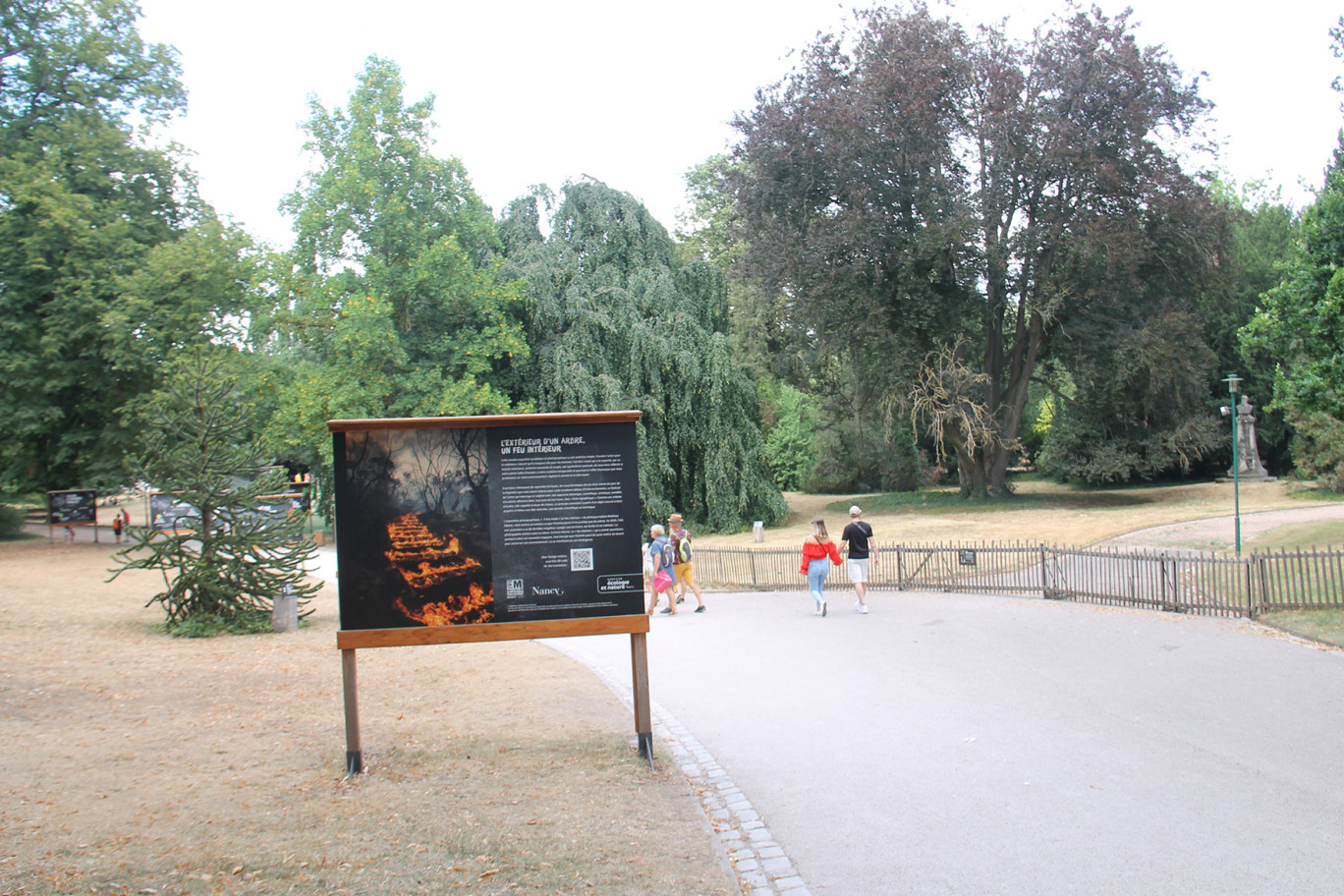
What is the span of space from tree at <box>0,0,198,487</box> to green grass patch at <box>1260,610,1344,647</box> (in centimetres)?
2884

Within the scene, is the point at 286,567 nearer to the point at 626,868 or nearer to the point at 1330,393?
the point at 626,868

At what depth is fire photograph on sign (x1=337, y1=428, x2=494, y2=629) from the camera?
666 cm

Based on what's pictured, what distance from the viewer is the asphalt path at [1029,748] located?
5152 mm

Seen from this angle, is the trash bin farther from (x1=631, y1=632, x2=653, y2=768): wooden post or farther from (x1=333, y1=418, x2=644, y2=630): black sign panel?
(x1=631, y1=632, x2=653, y2=768): wooden post

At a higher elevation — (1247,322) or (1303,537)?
(1247,322)

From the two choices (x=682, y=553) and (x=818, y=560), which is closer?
(x=818, y=560)

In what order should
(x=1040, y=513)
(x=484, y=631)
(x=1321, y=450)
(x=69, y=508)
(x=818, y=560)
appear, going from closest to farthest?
(x=484, y=631)
(x=818, y=560)
(x=69, y=508)
(x=1040, y=513)
(x=1321, y=450)

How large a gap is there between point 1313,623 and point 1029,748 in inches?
305

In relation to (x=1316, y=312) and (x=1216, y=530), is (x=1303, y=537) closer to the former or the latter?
(x=1216, y=530)

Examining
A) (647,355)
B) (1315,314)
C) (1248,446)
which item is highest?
(647,355)

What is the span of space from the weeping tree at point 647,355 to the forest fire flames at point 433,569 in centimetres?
2262

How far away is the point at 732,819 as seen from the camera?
19.4ft

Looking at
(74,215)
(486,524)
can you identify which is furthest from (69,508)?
(486,524)

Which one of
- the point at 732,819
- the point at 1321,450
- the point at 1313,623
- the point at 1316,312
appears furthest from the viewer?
the point at 1321,450
